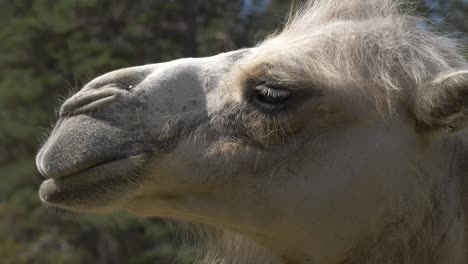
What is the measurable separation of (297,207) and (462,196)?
2.64 ft

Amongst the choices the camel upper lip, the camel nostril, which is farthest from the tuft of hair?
the camel upper lip

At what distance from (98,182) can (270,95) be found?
84 centimetres

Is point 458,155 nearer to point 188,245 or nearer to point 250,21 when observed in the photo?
point 188,245

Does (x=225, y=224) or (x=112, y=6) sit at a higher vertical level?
(x=225, y=224)

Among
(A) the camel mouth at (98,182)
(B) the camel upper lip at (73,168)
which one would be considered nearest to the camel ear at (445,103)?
(A) the camel mouth at (98,182)

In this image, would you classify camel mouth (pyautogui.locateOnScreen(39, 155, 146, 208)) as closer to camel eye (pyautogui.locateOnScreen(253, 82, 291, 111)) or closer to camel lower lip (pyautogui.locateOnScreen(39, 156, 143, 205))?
camel lower lip (pyautogui.locateOnScreen(39, 156, 143, 205))

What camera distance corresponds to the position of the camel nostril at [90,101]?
3543 millimetres

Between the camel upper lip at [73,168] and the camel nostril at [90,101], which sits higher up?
the camel nostril at [90,101]

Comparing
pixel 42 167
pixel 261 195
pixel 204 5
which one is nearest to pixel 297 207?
pixel 261 195

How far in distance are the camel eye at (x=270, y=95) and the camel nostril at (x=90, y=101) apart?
2.02 ft

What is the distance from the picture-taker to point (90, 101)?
359 cm

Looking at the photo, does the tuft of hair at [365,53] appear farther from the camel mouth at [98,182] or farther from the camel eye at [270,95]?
the camel mouth at [98,182]

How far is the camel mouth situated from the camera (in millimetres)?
3459

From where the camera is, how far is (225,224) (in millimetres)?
3699
